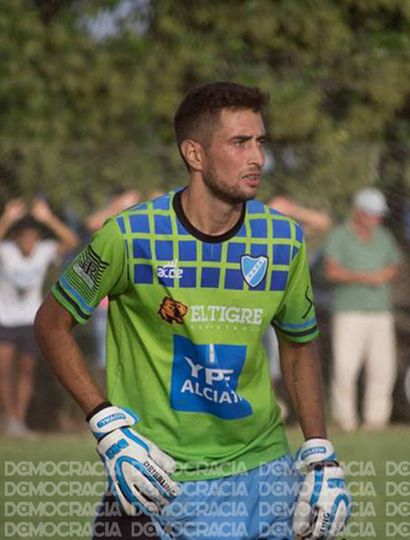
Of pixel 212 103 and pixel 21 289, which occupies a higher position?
pixel 212 103

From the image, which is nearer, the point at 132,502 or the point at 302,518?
the point at 132,502

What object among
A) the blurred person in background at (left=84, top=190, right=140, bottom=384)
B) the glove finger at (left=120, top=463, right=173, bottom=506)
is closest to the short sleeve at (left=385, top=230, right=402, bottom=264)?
the blurred person in background at (left=84, top=190, right=140, bottom=384)

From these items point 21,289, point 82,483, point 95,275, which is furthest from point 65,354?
point 21,289

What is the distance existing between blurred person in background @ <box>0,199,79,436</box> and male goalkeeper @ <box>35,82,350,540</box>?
25.0ft

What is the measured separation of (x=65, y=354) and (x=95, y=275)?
283 mm

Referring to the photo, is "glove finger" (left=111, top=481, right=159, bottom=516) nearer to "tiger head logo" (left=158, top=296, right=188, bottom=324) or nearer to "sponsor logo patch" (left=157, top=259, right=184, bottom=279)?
"tiger head logo" (left=158, top=296, right=188, bottom=324)

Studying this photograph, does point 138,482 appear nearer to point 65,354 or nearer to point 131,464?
point 131,464

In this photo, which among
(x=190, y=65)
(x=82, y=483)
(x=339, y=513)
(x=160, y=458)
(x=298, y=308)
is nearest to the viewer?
(x=160, y=458)

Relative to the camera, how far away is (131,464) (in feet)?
16.8

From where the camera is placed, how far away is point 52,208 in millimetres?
13305

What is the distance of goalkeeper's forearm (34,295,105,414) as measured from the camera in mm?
5320

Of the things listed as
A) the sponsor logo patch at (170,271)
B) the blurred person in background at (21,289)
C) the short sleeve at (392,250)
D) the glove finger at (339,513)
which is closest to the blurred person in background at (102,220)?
the blurred person in background at (21,289)

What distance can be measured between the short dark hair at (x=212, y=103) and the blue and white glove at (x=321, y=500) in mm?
1177

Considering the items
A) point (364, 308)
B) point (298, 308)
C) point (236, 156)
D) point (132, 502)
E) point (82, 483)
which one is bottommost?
point (82, 483)
